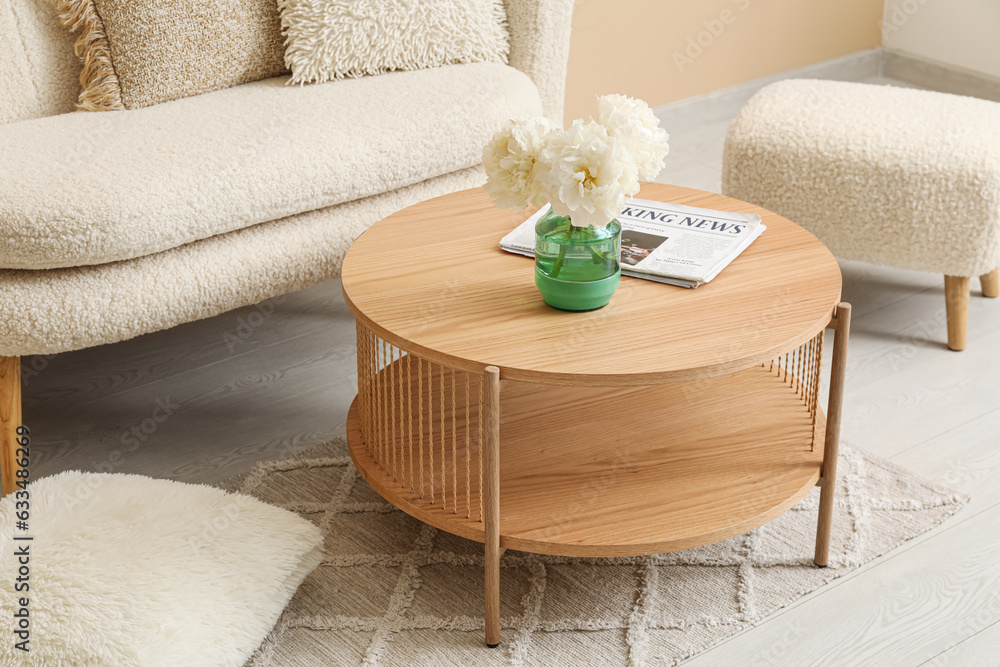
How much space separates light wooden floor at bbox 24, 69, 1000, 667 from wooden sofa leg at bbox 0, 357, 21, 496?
88 millimetres

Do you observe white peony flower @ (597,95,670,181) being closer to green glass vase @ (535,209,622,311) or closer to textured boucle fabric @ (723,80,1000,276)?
green glass vase @ (535,209,622,311)

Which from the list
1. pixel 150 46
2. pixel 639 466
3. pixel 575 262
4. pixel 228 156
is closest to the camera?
pixel 575 262

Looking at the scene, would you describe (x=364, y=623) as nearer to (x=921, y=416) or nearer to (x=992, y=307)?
(x=921, y=416)

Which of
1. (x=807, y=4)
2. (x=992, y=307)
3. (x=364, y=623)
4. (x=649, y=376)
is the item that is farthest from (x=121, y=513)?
(x=807, y=4)

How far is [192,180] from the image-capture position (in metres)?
1.71

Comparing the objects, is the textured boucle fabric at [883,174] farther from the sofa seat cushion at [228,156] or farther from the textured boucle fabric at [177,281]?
the textured boucle fabric at [177,281]

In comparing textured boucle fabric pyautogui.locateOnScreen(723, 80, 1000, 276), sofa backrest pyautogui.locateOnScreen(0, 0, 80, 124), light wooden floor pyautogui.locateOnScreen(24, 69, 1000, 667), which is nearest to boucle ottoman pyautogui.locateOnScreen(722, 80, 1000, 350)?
textured boucle fabric pyautogui.locateOnScreen(723, 80, 1000, 276)

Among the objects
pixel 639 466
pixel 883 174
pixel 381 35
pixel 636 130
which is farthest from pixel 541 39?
pixel 639 466

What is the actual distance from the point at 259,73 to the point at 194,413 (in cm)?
76

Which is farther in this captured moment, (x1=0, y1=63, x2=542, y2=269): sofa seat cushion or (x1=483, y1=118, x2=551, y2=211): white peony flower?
(x1=0, y1=63, x2=542, y2=269): sofa seat cushion

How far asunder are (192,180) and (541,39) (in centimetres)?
93

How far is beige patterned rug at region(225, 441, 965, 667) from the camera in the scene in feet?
4.52

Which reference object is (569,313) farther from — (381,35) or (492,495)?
(381,35)

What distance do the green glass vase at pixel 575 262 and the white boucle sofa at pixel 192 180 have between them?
639mm
